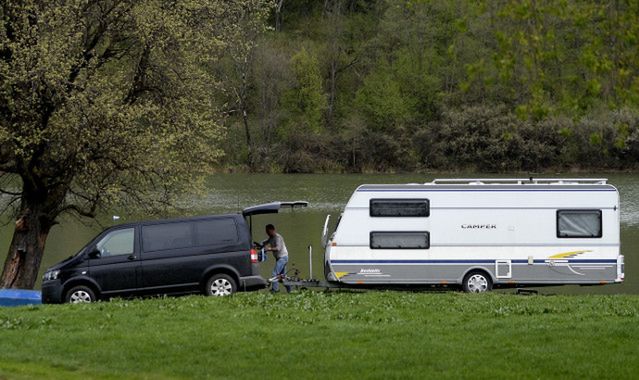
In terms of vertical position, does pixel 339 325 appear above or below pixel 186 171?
below

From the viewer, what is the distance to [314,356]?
12.2 metres

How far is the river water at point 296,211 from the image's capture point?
33375 mm

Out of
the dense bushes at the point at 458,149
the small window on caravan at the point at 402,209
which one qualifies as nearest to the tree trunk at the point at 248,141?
the dense bushes at the point at 458,149

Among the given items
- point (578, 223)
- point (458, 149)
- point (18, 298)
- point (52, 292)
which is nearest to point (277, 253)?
point (52, 292)

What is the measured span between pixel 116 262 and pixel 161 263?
3.08ft

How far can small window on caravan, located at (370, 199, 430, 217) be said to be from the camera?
2416 cm

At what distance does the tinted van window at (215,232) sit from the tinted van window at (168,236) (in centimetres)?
21

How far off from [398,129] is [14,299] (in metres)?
67.5

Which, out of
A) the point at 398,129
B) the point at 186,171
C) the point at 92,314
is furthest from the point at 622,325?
the point at 398,129

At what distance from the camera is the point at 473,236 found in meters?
24.1

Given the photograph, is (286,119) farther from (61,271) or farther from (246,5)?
(61,271)

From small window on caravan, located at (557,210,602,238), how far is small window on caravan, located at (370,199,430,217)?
319 cm

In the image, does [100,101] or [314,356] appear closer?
[314,356]

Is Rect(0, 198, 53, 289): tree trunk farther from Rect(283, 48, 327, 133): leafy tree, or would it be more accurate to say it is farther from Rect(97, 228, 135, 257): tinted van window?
Rect(283, 48, 327, 133): leafy tree
